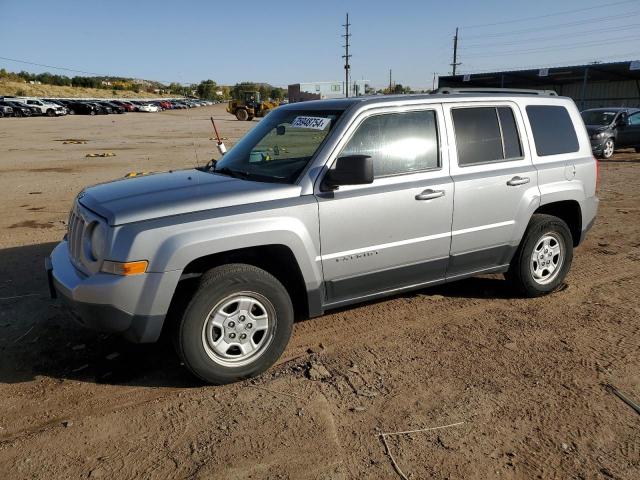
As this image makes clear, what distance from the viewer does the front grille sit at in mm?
3562

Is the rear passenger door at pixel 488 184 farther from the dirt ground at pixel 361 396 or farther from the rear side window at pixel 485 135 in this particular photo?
the dirt ground at pixel 361 396

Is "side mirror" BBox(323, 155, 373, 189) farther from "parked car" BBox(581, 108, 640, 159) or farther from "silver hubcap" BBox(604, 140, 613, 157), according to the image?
"silver hubcap" BBox(604, 140, 613, 157)

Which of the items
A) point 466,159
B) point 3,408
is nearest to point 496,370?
point 466,159

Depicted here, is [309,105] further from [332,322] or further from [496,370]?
[496,370]

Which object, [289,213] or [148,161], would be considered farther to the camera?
[148,161]

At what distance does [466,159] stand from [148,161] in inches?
530

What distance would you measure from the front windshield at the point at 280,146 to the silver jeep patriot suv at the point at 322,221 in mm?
16

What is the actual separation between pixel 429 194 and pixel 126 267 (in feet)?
7.59

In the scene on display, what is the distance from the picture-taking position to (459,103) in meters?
4.45

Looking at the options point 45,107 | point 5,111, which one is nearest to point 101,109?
point 45,107

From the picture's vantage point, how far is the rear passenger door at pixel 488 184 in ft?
14.3

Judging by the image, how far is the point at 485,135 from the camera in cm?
457

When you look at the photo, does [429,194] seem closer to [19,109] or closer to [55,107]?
[19,109]

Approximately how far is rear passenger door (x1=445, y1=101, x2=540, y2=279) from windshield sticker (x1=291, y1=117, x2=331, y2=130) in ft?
3.44
